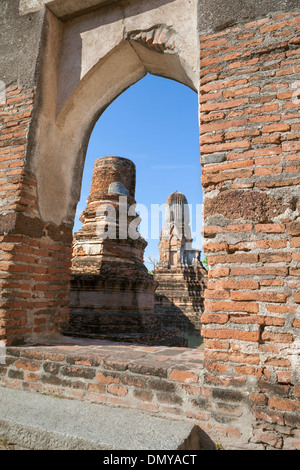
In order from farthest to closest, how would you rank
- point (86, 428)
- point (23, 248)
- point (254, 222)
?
1. point (23, 248)
2. point (254, 222)
3. point (86, 428)

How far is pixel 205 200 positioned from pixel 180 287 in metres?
13.3

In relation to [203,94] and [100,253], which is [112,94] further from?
[100,253]

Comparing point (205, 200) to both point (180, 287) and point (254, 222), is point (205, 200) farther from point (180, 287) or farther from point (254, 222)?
point (180, 287)

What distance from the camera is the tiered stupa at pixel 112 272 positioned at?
243 inches

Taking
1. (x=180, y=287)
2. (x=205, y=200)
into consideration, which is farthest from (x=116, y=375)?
(x=180, y=287)

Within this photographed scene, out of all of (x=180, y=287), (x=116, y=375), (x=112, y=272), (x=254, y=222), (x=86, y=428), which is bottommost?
(x=86, y=428)

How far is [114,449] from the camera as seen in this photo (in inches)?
73.9

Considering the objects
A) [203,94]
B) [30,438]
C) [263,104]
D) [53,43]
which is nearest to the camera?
[30,438]

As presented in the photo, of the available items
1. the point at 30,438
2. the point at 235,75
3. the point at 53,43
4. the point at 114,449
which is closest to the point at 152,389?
the point at 114,449

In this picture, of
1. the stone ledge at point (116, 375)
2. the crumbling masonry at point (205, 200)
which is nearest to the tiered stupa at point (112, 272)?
the crumbling masonry at point (205, 200)

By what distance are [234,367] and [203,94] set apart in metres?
2.31

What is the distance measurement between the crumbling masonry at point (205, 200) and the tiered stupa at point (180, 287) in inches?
419

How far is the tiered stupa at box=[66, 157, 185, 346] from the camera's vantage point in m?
6.18

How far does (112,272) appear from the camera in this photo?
6.52 metres
